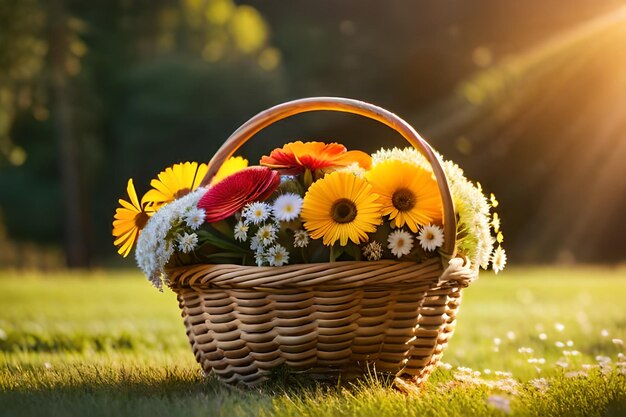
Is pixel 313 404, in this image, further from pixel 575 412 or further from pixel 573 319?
pixel 573 319

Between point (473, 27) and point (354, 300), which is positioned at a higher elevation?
point (473, 27)

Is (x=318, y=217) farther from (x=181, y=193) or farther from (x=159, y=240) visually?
(x=181, y=193)

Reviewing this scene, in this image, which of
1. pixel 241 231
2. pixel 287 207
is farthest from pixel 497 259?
pixel 241 231

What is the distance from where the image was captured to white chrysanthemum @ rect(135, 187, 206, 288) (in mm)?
2543

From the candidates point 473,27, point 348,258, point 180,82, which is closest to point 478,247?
point 348,258

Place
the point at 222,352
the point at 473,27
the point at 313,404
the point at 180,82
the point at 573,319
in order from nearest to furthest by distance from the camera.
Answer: the point at 313,404 → the point at 222,352 → the point at 573,319 → the point at 473,27 → the point at 180,82

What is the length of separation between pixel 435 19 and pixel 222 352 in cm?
1393

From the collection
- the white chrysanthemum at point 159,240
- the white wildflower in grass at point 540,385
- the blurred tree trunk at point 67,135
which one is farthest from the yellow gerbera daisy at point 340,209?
the blurred tree trunk at point 67,135

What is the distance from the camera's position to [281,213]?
242 centimetres

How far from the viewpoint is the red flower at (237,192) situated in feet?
8.23

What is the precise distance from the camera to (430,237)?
2.42 meters

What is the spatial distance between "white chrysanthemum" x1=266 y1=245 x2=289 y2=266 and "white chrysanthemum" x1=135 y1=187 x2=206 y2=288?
0.36 m

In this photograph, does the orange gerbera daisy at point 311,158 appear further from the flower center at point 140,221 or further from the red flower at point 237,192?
the flower center at point 140,221

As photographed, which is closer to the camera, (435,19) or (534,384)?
(534,384)
